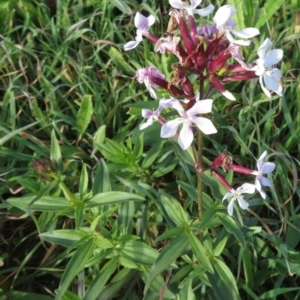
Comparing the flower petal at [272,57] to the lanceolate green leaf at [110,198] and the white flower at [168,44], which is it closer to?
the white flower at [168,44]

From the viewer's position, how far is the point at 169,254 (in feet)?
4.38

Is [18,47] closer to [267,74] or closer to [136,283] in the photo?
[136,283]

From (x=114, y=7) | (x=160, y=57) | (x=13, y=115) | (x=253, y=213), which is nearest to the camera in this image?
(x=253, y=213)

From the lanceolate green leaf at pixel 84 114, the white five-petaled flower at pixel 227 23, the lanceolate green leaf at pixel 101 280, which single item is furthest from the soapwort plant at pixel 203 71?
the lanceolate green leaf at pixel 84 114

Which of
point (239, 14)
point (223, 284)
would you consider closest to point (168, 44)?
point (223, 284)

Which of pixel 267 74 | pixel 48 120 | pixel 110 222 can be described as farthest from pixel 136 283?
pixel 267 74

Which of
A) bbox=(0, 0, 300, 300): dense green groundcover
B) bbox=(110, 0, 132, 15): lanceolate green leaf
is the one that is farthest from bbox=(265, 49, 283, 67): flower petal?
bbox=(110, 0, 132, 15): lanceolate green leaf

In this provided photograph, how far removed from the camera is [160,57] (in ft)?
6.67

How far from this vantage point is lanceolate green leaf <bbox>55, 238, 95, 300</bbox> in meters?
1.33

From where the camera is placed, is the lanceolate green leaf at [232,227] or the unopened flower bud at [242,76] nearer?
the unopened flower bud at [242,76]

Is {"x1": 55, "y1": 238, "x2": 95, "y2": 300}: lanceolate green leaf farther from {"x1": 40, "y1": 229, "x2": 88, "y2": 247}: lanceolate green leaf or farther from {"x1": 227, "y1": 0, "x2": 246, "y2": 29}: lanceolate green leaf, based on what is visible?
{"x1": 227, "y1": 0, "x2": 246, "y2": 29}: lanceolate green leaf

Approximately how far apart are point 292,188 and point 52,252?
33.1 inches

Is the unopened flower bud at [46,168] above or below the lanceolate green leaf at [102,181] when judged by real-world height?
above

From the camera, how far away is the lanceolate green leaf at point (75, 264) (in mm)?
1328
